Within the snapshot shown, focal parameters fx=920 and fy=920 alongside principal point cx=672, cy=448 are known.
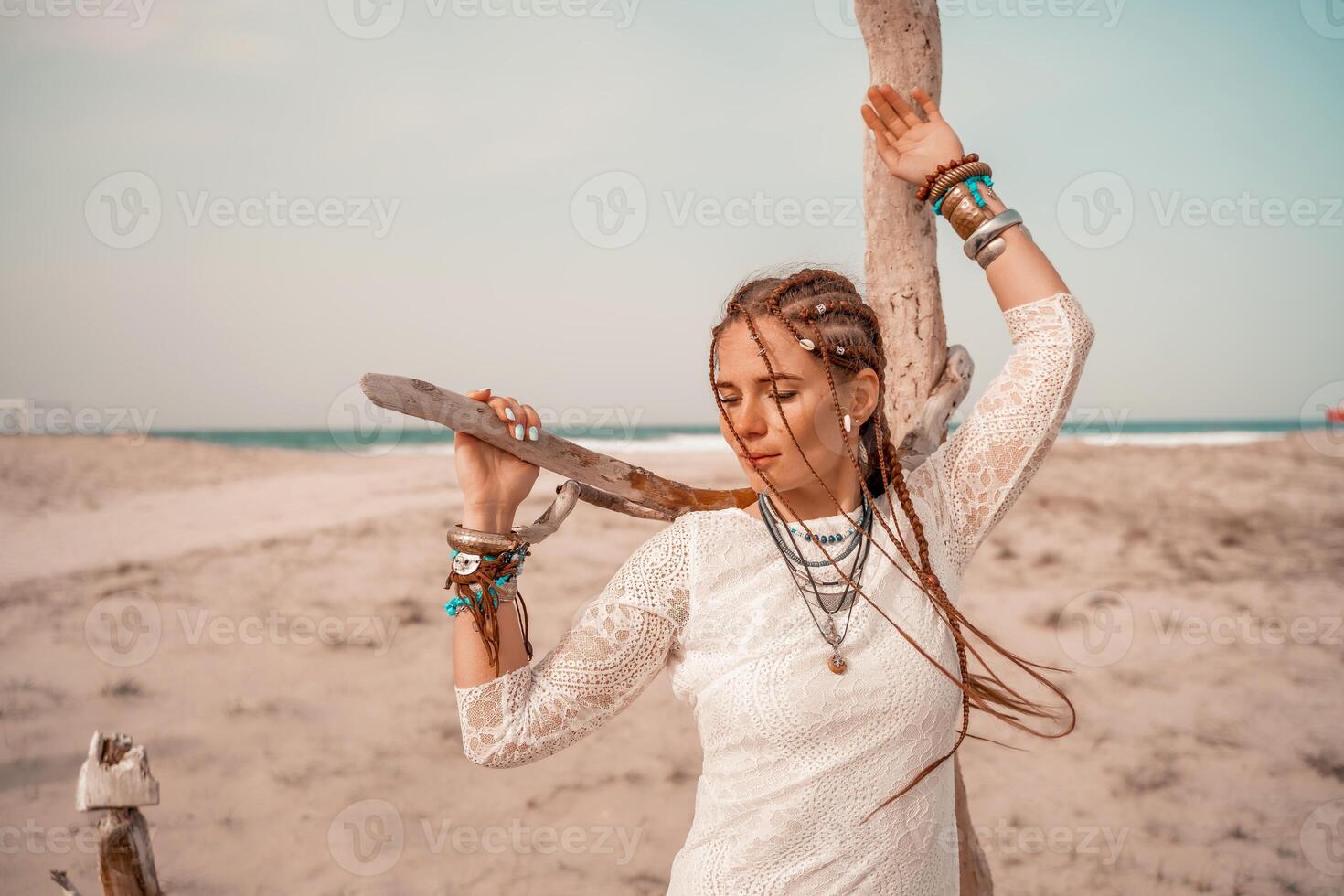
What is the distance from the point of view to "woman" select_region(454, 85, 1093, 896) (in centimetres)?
158

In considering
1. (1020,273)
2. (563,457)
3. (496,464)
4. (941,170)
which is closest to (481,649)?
(496,464)

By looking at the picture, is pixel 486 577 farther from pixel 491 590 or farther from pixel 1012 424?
pixel 1012 424

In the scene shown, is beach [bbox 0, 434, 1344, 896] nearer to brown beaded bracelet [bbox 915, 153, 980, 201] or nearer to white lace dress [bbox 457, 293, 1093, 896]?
white lace dress [bbox 457, 293, 1093, 896]

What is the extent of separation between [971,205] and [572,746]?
4632mm

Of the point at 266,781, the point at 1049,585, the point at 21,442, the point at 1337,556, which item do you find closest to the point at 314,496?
the point at 21,442

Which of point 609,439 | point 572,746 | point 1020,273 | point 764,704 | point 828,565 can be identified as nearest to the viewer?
point 764,704

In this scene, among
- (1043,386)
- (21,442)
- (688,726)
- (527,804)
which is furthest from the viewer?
(21,442)

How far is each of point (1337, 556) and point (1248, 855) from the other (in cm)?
599

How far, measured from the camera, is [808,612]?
1.64 metres

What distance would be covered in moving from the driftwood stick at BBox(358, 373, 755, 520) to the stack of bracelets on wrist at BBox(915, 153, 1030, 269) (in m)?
0.72

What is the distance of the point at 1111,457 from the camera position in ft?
45.2

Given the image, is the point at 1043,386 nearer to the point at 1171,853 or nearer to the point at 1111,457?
the point at 1171,853

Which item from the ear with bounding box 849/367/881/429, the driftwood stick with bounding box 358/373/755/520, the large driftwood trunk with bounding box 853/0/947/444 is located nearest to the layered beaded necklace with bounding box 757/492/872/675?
the ear with bounding box 849/367/881/429

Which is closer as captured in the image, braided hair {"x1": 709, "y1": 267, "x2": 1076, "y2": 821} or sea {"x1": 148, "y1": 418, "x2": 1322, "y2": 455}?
braided hair {"x1": 709, "y1": 267, "x2": 1076, "y2": 821}
